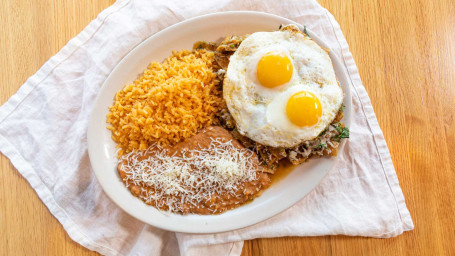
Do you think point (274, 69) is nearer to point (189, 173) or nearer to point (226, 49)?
point (226, 49)

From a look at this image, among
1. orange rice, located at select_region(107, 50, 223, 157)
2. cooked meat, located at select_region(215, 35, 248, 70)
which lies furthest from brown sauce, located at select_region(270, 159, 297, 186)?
cooked meat, located at select_region(215, 35, 248, 70)

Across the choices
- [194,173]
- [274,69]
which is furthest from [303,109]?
[194,173]

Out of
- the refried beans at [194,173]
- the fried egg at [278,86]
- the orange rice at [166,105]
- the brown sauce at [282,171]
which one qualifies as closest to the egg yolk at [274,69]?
the fried egg at [278,86]

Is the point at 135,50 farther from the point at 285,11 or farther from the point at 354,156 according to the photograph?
the point at 354,156

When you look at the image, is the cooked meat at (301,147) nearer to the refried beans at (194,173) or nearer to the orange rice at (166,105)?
the refried beans at (194,173)

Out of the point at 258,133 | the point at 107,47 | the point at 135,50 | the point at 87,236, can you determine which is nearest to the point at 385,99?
the point at 258,133

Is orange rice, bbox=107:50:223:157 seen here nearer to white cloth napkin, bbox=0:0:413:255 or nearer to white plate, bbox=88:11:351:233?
white plate, bbox=88:11:351:233
